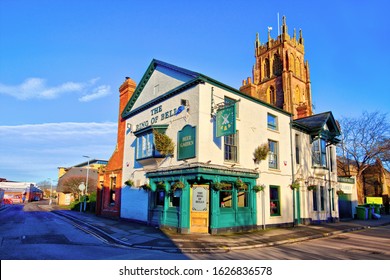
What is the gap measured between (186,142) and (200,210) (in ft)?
12.4

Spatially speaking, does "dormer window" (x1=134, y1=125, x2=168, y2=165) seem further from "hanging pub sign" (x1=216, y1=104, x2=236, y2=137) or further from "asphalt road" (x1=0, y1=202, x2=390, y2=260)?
"asphalt road" (x1=0, y1=202, x2=390, y2=260)

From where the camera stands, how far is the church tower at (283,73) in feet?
188

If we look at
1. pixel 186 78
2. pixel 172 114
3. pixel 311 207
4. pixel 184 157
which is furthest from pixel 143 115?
pixel 311 207

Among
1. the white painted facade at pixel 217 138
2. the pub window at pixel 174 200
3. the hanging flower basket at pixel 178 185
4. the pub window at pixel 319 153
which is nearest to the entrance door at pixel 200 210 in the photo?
the hanging flower basket at pixel 178 185

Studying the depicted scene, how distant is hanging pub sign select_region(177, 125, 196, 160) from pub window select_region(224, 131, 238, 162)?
2.23 meters

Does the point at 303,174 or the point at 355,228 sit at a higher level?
the point at 303,174

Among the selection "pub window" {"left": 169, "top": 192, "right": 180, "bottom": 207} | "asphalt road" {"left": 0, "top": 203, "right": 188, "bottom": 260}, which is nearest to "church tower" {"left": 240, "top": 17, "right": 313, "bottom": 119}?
"pub window" {"left": 169, "top": 192, "right": 180, "bottom": 207}

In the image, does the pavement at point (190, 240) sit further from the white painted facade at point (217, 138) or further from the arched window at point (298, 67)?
the arched window at point (298, 67)

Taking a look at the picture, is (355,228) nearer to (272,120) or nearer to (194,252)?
(272,120)

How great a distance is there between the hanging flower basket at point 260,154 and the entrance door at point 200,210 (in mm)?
4469

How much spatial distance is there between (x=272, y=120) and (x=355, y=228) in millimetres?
9409

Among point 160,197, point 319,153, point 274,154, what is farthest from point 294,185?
point 160,197

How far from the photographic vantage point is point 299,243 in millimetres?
12930

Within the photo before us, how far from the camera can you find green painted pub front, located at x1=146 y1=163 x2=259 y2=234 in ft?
46.5
